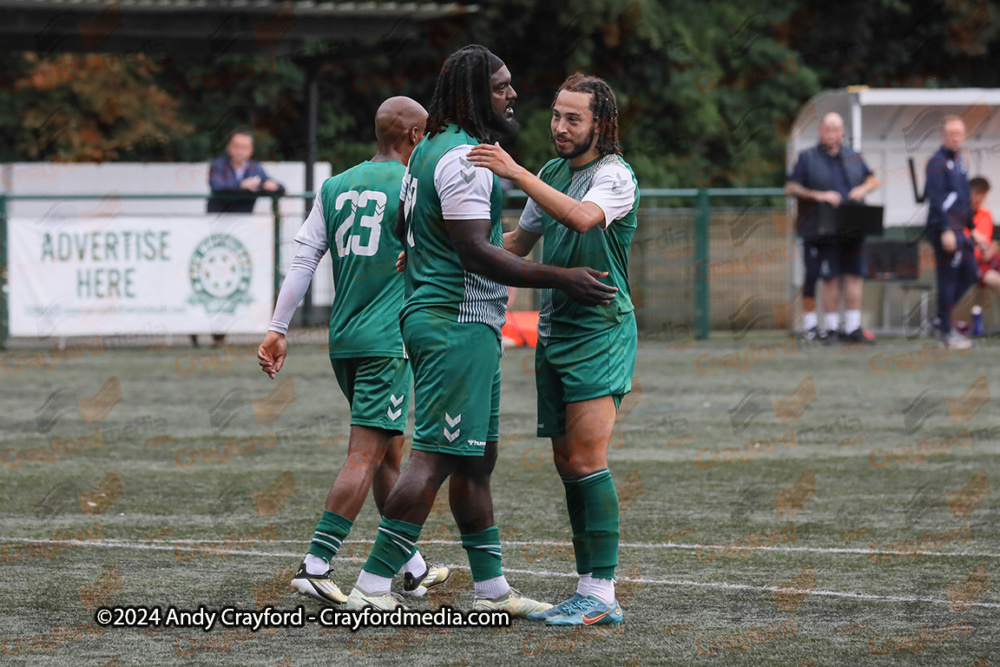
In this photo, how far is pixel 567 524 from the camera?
7875 millimetres

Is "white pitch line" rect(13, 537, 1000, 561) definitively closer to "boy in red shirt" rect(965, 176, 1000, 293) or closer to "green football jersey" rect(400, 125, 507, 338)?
"green football jersey" rect(400, 125, 507, 338)

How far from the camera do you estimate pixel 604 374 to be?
5.70 metres

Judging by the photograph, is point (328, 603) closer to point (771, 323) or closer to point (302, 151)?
point (771, 323)

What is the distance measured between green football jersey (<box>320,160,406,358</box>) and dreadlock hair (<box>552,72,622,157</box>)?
2.98ft

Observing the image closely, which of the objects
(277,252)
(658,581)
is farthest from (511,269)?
(277,252)

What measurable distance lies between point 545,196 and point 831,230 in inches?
518

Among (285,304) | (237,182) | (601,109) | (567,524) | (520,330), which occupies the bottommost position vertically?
(520,330)

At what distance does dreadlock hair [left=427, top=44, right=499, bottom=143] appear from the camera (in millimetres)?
5594

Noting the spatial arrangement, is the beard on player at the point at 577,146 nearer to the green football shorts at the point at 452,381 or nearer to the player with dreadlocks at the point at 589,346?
the player with dreadlocks at the point at 589,346

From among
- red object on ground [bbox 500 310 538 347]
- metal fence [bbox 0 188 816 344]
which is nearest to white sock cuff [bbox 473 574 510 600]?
red object on ground [bbox 500 310 538 347]

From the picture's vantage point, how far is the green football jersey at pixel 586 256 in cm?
570

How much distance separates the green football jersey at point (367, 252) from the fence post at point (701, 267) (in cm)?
1385

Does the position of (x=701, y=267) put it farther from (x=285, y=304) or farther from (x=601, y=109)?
(x=601, y=109)

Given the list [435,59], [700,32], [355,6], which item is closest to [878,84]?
[700,32]
